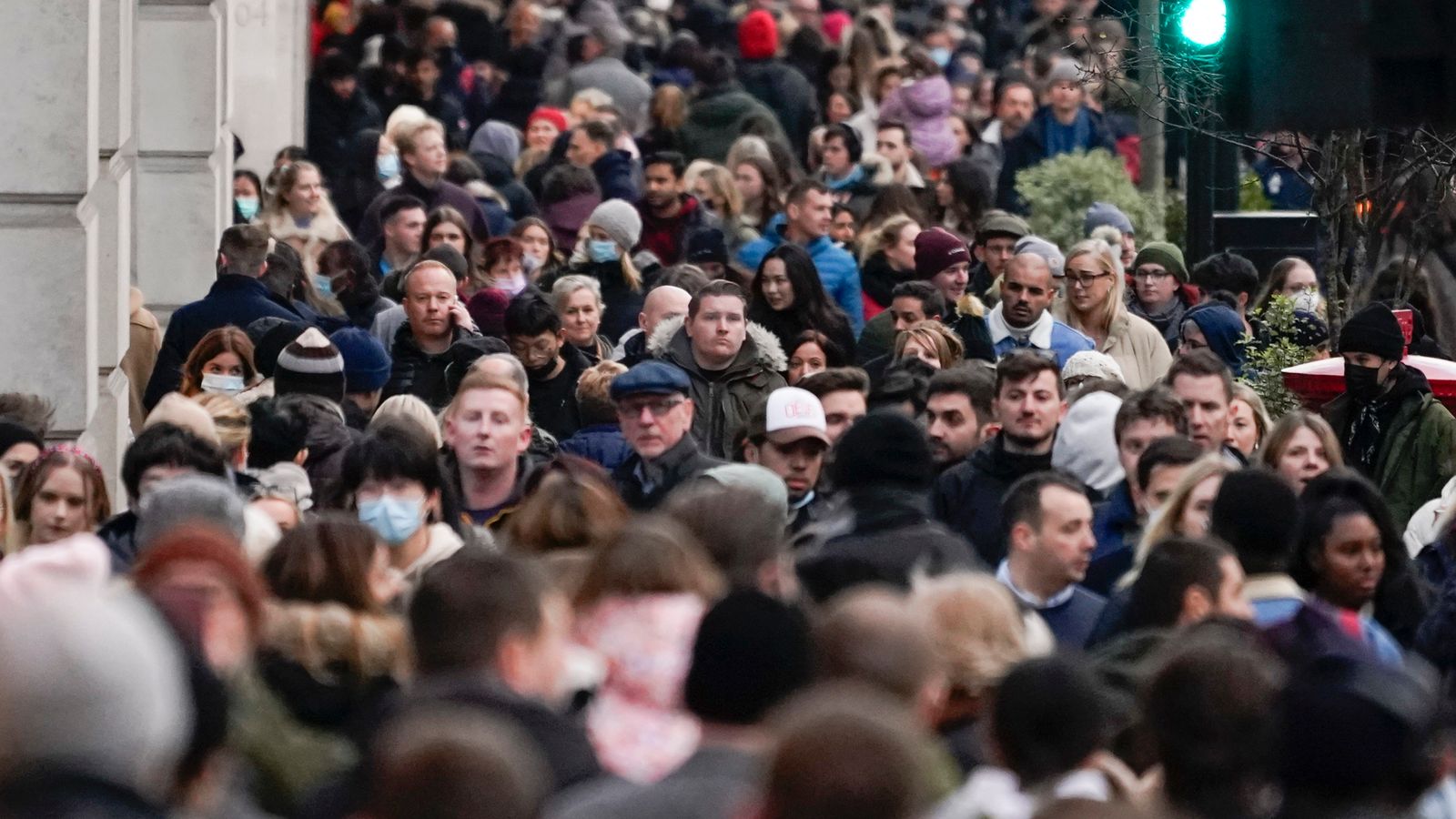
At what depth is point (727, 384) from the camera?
1073 cm

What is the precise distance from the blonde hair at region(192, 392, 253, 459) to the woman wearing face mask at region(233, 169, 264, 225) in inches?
284

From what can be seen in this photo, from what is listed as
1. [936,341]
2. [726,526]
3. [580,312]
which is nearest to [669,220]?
[580,312]

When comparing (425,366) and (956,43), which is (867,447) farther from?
(956,43)

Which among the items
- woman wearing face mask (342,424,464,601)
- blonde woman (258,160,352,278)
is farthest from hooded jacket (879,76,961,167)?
woman wearing face mask (342,424,464,601)

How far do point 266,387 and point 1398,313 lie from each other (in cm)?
517

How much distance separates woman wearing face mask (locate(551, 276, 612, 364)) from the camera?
11.8 m

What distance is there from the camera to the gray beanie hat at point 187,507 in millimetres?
6805

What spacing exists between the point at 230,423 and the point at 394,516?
1516mm

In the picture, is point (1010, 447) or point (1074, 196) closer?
point (1010, 447)

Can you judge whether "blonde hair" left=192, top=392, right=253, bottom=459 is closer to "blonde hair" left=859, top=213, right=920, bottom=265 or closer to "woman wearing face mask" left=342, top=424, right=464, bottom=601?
"woman wearing face mask" left=342, top=424, right=464, bottom=601

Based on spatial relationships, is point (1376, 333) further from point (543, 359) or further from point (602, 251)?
point (602, 251)

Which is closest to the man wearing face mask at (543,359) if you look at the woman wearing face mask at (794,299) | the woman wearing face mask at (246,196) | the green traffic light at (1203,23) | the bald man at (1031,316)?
the woman wearing face mask at (794,299)

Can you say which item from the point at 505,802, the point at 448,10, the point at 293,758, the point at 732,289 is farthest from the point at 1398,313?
the point at 448,10

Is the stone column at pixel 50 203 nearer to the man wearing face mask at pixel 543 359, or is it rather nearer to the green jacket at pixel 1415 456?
the man wearing face mask at pixel 543 359
